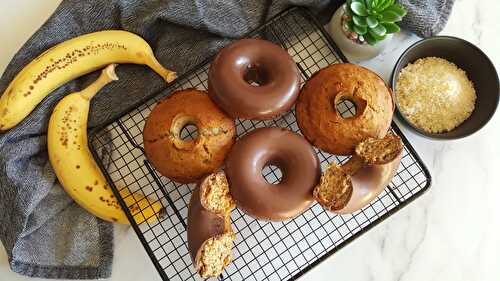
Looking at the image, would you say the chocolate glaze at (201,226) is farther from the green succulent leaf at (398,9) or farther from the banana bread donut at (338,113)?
the green succulent leaf at (398,9)

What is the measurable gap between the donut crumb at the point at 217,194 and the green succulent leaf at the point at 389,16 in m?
0.43

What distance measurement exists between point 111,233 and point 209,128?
1.08 feet

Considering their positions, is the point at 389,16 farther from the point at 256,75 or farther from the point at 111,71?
the point at 111,71

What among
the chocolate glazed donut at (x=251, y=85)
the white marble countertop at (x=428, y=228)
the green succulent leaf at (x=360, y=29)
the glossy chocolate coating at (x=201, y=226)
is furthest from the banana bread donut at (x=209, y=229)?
the green succulent leaf at (x=360, y=29)

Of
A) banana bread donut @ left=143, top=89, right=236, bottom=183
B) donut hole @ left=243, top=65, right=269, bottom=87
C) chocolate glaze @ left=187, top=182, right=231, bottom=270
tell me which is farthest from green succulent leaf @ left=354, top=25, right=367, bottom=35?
chocolate glaze @ left=187, top=182, right=231, bottom=270

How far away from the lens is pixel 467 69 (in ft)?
4.11

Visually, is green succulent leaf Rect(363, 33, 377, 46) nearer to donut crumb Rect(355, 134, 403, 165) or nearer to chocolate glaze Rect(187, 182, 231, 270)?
donut crumb Rect(355, 134, 403, 165)

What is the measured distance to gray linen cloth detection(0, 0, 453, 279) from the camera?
1.18 meters

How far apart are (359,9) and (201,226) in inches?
20.0

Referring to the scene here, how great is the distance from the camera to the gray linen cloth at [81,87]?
1.18m

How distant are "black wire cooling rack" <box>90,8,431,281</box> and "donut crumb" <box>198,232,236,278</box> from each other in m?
0.14

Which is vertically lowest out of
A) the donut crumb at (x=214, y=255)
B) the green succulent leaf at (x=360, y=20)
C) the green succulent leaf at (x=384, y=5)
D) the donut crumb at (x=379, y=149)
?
the donut crumb at (x=214, y=255)

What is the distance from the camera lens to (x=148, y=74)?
4.09 ft

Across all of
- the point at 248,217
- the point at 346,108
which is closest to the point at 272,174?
the point at 248,217
